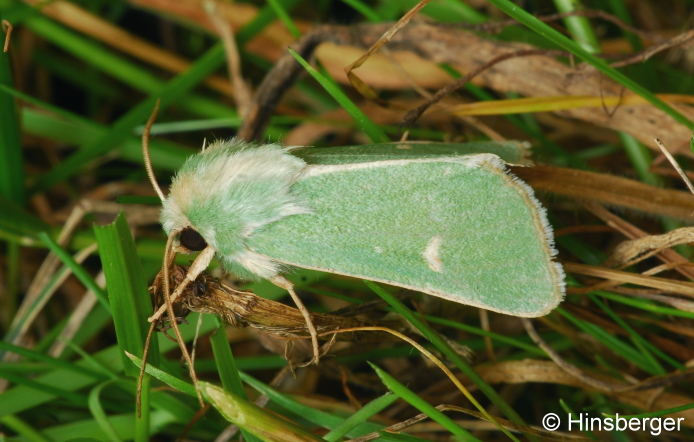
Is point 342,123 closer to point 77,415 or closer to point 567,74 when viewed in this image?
point 567,74

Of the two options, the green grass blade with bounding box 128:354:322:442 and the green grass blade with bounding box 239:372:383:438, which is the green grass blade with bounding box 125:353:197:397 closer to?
the green grass blade with bounding box 128:354:322:442

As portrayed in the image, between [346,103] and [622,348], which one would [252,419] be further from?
[622,348]

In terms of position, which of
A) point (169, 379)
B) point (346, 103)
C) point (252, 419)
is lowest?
point (252, 419)

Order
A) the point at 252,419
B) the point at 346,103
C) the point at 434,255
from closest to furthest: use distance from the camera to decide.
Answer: the point at 252,419
the point at 434,255
the point at 346,103

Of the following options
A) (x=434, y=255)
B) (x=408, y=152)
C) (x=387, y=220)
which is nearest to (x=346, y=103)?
(x=408, y=152)

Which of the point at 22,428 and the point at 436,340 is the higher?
the point at 436,340

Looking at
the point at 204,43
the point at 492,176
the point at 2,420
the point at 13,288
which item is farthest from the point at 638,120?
the point at 13,288
